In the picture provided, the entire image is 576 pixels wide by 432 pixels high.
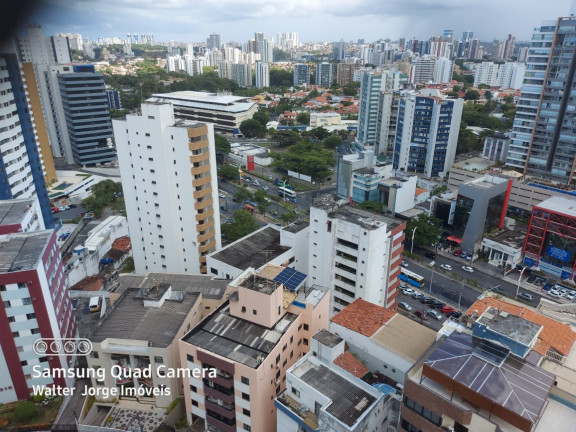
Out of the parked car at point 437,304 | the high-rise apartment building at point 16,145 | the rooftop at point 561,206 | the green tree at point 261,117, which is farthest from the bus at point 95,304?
the green tree at point 261,117

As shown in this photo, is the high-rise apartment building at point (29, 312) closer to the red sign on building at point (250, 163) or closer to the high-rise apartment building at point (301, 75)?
the red sign on building at point (250, 163)

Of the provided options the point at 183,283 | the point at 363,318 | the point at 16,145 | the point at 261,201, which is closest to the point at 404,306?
the point at 363,318

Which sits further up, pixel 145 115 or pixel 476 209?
pixel 145 115

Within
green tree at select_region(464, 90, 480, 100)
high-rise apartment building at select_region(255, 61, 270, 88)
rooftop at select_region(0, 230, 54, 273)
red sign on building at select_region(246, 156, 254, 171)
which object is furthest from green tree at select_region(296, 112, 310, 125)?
rooftop at select_region(0, 230, 54, 273)

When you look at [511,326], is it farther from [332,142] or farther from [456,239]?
[332,142]

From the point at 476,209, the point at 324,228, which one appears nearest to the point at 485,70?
the point at 476,209

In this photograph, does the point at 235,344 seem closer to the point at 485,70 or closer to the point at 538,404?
the point at 538,404
